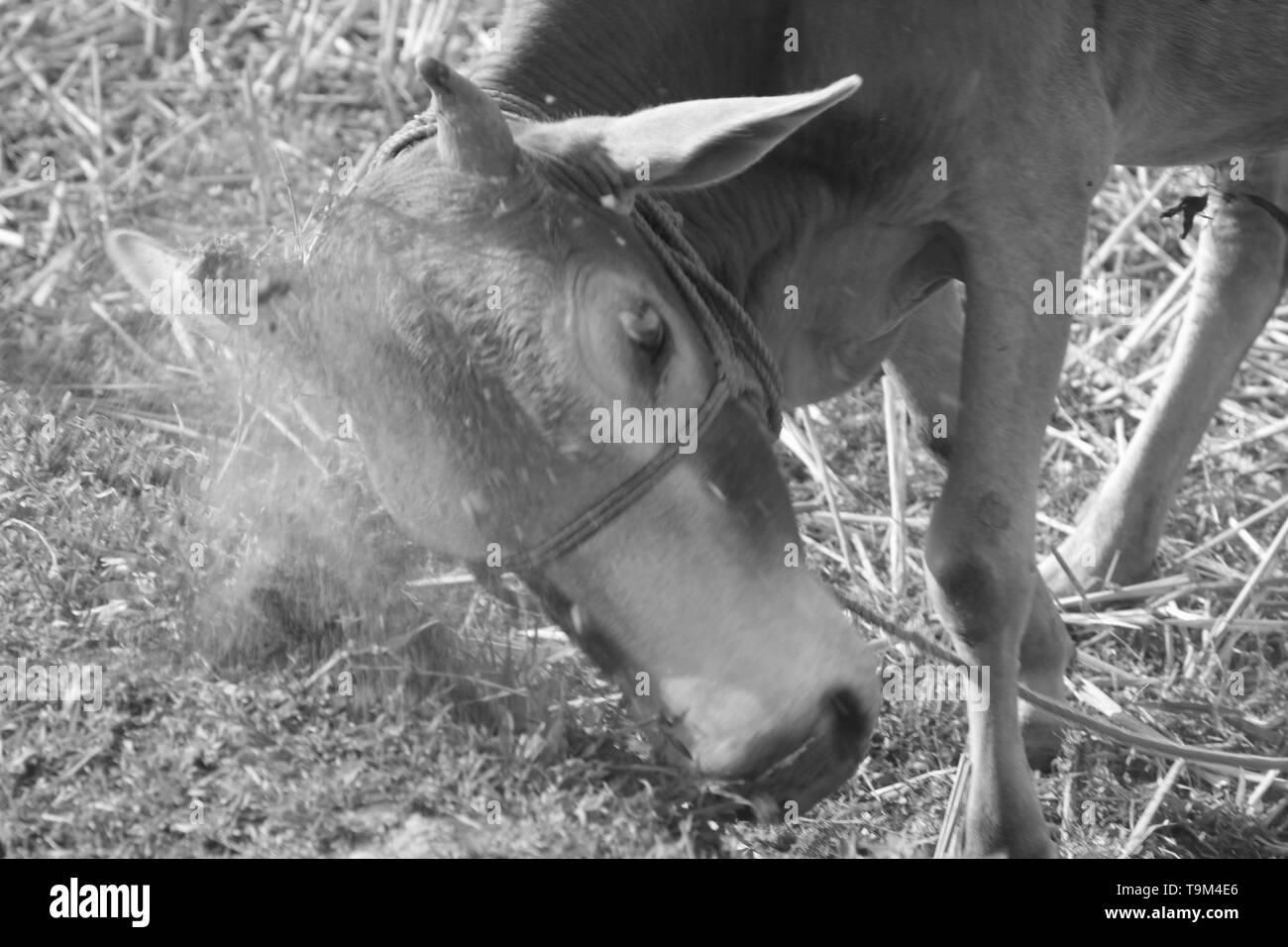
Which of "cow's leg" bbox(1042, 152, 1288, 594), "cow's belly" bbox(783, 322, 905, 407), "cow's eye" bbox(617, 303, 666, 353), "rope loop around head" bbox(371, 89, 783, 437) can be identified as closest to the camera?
"cow's eye" bbox(617, 303, 666, 353)

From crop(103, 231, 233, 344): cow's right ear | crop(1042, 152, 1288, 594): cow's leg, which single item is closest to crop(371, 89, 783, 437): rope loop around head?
crop(103, 231, 233, 344): cow's right ear

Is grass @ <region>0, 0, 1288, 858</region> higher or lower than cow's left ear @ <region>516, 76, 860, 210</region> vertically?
lower

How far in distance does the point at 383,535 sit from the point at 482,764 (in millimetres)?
561

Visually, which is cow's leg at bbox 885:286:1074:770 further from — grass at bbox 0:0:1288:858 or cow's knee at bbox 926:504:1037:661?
cow's knee at bbox 926:504:1037:661

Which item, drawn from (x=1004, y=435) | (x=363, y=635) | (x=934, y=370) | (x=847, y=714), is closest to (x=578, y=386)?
(x=847, y=714)

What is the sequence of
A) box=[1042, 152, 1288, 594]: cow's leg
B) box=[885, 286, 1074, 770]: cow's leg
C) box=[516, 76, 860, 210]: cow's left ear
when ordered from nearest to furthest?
box=[516, 76, 860, 210]: cow's left ear, box=[885, 286, 1074, 770]: cow's leg, box=[1042, 152, 1288, 594]: cow's leg

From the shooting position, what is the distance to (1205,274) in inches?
205

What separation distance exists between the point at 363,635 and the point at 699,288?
130cm

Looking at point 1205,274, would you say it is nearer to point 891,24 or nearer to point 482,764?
point 891,24

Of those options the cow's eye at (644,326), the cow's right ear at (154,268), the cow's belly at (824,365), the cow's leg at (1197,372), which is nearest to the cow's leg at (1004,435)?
the cow's belly at (824,365)

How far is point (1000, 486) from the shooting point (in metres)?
3.97

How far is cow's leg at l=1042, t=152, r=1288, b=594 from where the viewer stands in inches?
203

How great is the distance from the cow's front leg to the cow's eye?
864 millimetres

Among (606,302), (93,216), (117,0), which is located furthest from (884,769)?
(117,0)
